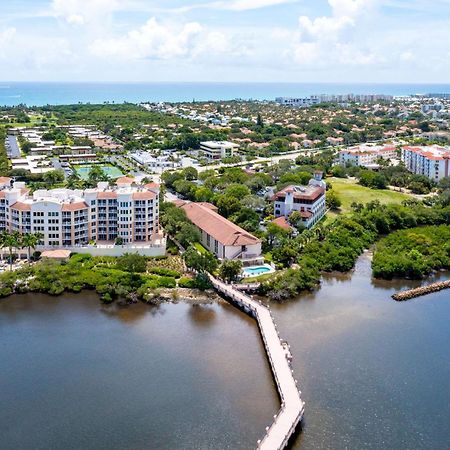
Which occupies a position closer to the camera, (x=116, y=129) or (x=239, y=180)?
(x=239, y=180)

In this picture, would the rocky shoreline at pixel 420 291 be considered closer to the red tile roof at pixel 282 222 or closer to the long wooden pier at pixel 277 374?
the long wooden pier at pixel 277 374

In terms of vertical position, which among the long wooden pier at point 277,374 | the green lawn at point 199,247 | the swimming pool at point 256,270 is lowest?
the long wooden pier at point 277,374

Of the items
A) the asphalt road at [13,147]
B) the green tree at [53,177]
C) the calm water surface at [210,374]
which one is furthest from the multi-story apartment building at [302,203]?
the asphalt road at [13,147]

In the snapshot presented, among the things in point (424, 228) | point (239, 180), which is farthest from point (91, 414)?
point (239, 180)

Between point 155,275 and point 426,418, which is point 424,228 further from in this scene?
point 426,418

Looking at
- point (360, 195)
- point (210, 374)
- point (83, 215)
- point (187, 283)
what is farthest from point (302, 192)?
point (210, 374)

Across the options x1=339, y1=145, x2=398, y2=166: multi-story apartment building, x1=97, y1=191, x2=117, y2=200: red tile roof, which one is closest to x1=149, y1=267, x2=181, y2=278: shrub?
x1=97, y1=191, x2=117, y2=200: red tile roof
